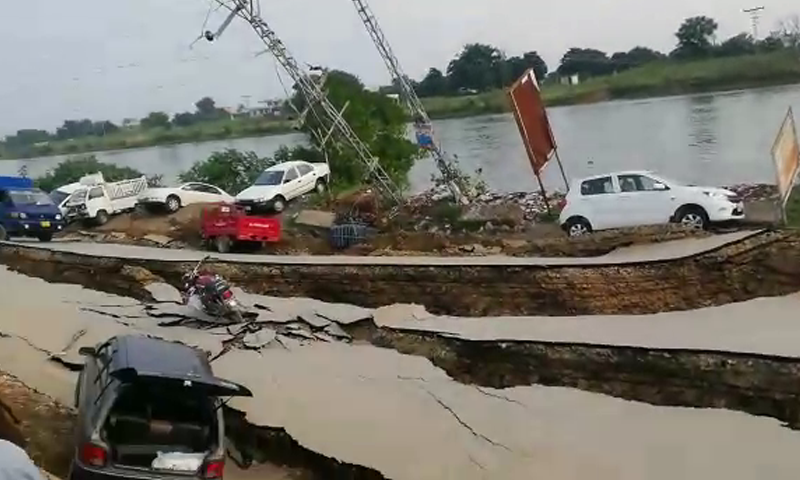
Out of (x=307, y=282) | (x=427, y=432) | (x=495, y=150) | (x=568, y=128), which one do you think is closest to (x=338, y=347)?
(x=427, y=432)

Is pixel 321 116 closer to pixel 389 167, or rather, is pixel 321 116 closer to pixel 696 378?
pixel 389 167

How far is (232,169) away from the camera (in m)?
41.5

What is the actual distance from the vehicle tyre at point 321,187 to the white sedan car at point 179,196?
281 centimetres

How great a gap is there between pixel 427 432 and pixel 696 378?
322 centimetres

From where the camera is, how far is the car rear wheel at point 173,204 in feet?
106

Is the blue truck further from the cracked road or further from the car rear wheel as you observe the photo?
the cracked road

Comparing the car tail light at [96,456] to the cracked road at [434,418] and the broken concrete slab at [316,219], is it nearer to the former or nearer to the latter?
the cracked road at [434,418]

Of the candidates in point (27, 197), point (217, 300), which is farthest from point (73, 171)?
point (217, 300)

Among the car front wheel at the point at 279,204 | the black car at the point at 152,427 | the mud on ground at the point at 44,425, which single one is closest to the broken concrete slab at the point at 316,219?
the car front wheel at the point at 279,204

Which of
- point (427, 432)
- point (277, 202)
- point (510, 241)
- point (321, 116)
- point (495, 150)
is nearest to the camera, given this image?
point (427, 432)

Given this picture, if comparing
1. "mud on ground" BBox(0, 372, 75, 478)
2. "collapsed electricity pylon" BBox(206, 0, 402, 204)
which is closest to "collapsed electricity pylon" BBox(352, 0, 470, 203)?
"collapsed electricity pylon" BBox(206, 0, 402, 204)

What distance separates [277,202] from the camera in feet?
98.8

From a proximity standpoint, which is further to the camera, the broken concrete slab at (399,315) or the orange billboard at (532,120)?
the orange billboard at (532,120)

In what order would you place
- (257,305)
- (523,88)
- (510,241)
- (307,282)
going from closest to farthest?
(257,305) → (307,282) → (510,241) → (523,88)
